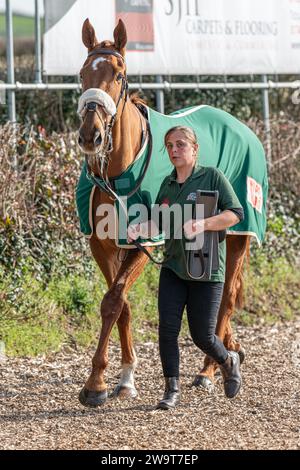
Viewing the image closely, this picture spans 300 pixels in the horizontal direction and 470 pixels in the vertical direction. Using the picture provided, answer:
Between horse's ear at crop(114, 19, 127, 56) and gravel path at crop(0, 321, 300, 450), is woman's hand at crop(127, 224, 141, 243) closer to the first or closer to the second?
gravel path at crop(0, 321, 300, 450)

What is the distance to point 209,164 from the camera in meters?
7.35

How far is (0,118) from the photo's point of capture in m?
10.3

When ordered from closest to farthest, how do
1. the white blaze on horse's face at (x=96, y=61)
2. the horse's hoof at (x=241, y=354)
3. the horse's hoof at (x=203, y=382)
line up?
1. the white blaze on horse's face at (x=96, y=61)
2. the horse's hoof at (x=203, y=382)
3. the horse's hoof at (x=241, y=354)

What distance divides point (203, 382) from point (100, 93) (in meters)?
2.18

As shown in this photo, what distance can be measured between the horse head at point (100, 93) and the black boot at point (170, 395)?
1.47 meters

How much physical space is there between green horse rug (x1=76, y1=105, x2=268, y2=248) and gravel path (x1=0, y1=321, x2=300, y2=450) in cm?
107

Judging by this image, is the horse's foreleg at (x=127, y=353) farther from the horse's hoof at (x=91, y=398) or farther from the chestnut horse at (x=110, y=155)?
the horse's hoof at (x=91, y=398)

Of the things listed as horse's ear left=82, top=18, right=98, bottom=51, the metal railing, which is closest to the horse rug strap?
horse's ear left=82, top=18, right=98, bottom=51

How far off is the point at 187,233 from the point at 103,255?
129cm

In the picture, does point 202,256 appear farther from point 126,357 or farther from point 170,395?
point 126,357

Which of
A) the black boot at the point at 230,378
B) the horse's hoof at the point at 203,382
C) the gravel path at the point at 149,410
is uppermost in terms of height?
the black boot at the point at 230,378

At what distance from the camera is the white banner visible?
9.91 m

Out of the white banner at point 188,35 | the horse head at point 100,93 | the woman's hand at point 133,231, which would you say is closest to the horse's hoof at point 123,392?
the woman's hand at point 133,231

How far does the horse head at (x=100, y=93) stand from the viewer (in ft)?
20.2
